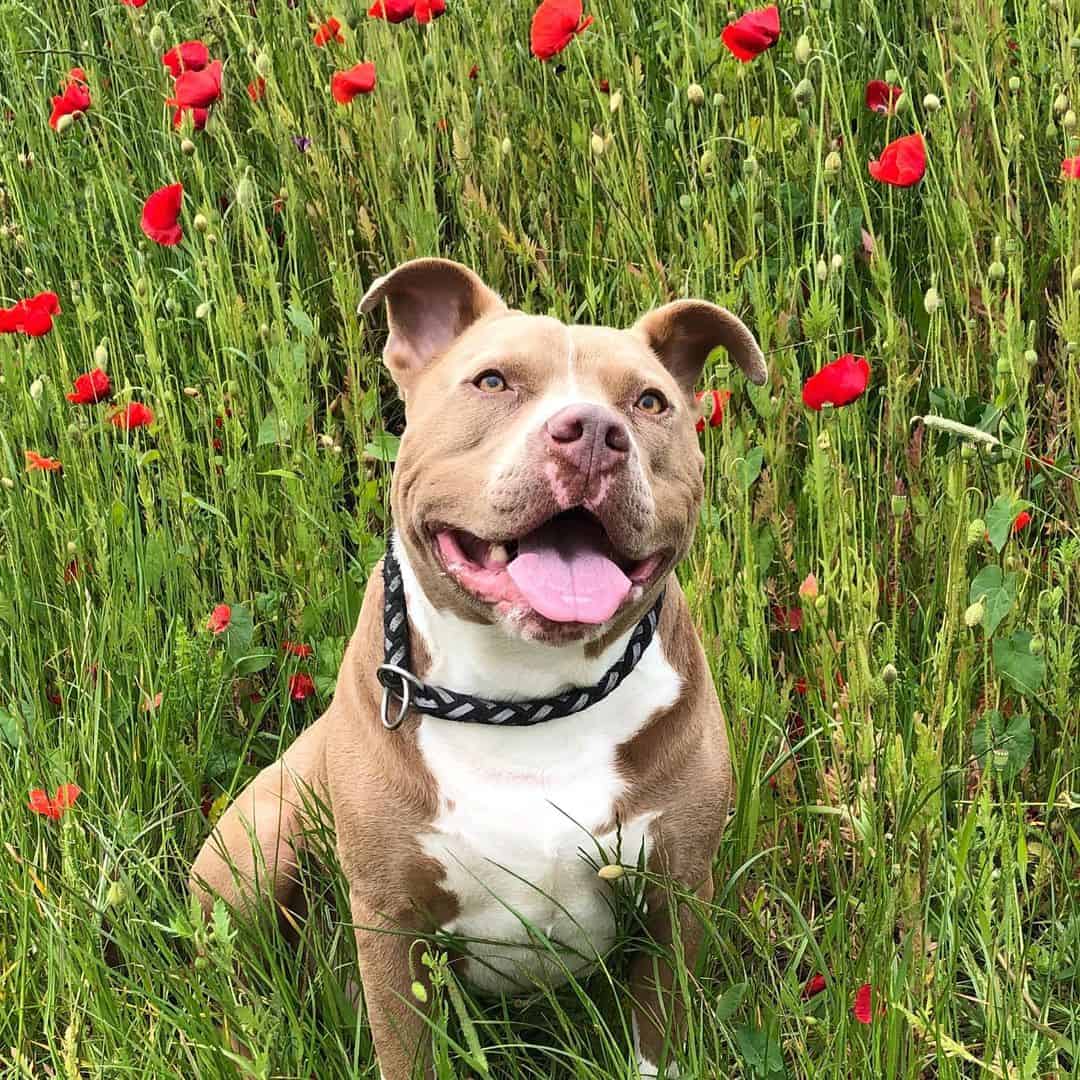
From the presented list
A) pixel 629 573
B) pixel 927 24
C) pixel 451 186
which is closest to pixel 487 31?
pixel 451 186

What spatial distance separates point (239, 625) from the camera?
3.34 meters

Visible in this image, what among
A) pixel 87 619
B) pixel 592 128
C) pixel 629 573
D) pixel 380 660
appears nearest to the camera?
pixel 629 573

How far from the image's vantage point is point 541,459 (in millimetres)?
2203

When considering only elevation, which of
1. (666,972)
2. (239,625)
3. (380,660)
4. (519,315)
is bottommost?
(666,972)

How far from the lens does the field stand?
2533 mm

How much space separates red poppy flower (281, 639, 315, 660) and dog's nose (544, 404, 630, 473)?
134 cm

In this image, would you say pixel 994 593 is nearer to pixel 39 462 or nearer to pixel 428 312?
pixel 428 312

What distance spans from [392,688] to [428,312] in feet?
2.52

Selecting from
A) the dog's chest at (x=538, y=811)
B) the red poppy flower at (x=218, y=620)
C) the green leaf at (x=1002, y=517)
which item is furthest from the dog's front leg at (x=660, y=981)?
the red poppy flower at (x=218, y=620)

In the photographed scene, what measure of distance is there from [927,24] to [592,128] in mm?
1095

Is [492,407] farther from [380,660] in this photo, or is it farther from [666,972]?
[666,972]

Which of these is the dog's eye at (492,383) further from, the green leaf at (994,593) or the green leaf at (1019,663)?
the green leaf at (1019,663)

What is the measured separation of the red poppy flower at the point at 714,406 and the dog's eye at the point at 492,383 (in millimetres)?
624

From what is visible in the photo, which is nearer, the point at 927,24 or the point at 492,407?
the point at 492,407
